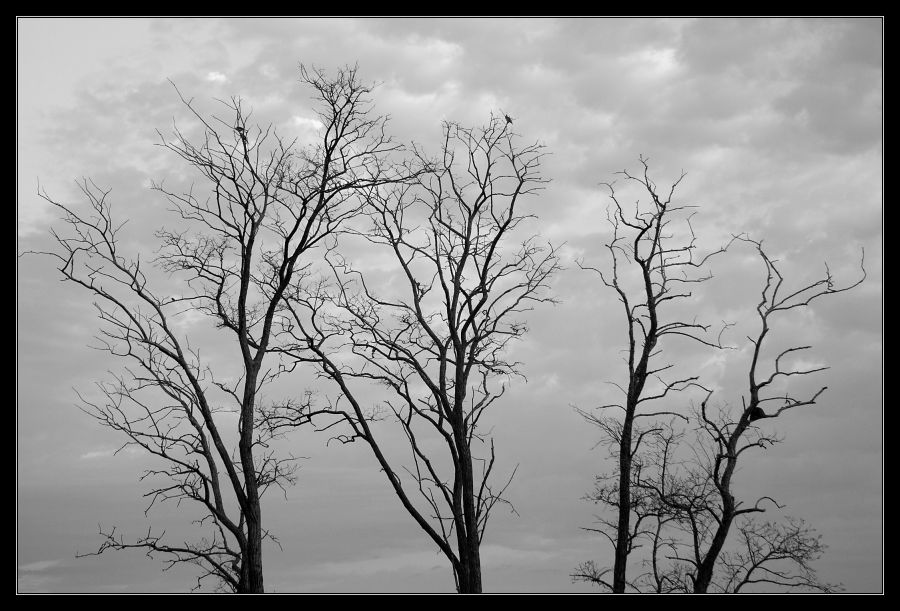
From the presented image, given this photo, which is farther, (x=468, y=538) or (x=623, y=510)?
(x=623, y=510)

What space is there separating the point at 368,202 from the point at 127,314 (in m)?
5.73

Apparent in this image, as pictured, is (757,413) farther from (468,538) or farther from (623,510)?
(468,538)

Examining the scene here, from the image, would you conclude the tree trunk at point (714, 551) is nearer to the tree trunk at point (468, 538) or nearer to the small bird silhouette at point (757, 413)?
the small bird silhouette at point (757, 413)

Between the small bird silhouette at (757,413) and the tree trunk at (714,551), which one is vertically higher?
the small bird silhouette at (757,413)

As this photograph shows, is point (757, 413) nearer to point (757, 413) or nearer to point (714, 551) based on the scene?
point (757, 413)

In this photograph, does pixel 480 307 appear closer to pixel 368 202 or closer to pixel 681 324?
pixel 368 202

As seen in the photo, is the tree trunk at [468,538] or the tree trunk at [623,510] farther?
the tree trunk at [623,510]

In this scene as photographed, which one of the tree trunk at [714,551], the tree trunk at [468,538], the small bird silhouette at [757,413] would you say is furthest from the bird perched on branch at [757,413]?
the tree trunk at [468,538]

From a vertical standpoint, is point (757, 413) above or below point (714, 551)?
above

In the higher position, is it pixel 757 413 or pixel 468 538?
pixel 757 413

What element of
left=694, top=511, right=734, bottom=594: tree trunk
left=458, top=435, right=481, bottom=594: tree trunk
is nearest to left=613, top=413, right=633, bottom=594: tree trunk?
left=694, top=511, right=734, bottom=594: tree trunk

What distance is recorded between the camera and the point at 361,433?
18.3 m

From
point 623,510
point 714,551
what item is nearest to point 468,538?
point 623,510

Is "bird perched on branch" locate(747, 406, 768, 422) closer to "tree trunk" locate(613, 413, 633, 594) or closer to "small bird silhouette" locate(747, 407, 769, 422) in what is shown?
"small bird silhouette" locate(747, 407, 769, 422)
